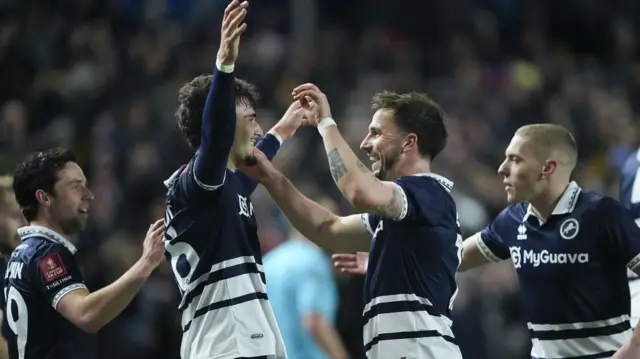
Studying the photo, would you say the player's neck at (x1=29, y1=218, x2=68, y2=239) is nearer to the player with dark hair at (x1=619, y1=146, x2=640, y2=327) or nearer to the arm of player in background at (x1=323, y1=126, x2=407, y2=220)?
the arm of player in background at (x1=323, y1=126, x2=407, y2=220)

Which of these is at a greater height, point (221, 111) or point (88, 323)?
point (221, 111)

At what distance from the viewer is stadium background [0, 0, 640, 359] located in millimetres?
11633

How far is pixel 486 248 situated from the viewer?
24.2 ft

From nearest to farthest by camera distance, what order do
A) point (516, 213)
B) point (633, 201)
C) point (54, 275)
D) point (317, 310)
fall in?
point (54, 275) < point (516, 213) < point (633, 201) < point (317, 310)

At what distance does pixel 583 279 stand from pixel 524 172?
0.70 meters

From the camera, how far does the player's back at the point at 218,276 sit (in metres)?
5.84

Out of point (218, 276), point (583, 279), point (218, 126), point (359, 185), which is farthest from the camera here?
point (583, 279)

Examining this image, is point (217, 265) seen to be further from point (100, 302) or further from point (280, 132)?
point (280, 132)

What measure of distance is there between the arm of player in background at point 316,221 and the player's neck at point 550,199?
1.02 m

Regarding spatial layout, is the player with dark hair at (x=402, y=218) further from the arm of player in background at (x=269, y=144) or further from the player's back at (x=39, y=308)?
the player's back at (x=39, y=308)

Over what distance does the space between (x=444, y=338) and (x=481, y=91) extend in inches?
336

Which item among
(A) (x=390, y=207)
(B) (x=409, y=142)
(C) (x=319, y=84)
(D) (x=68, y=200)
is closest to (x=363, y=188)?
(A) (x=390, y=207)

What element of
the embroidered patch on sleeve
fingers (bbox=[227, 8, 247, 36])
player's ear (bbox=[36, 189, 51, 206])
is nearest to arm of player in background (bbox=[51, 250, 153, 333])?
the embroidered patch on sleeve

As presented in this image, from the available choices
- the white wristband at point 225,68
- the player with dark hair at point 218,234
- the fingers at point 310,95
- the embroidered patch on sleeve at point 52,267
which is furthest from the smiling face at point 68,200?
the white wristband at point 225,68
